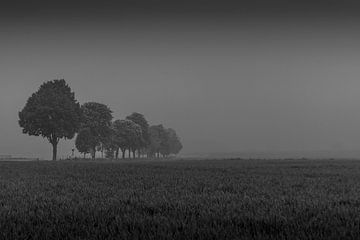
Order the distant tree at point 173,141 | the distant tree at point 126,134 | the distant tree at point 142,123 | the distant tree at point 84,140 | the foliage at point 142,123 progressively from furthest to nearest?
1. the distant tree at point 173,141
2. the foliage at point 142,123
3. the distant tree at point 142,123
4. the distant tree at point 126,134
5. the distant tree at point 84,140

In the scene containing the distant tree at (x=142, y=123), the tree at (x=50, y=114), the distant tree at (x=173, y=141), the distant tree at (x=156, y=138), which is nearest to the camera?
the tree at (x=50, y=114)

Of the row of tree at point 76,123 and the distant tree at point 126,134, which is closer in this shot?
the row of tree at point 76,123

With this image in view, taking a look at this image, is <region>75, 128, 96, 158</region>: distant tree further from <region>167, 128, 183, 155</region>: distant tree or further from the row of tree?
<region>167, 128, 183, 155</region>: distant tree

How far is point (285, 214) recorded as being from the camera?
10766 millimetres

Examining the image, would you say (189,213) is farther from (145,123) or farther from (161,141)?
(161,141)

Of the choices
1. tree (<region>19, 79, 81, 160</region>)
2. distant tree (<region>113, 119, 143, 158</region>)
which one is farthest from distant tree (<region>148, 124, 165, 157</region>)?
tree (<region>19, 79, 81, 160</region>)

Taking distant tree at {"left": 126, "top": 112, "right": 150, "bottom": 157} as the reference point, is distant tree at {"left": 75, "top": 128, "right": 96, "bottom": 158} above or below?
below

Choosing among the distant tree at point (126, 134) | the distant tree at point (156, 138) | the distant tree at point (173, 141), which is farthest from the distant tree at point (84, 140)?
the distant tree at point (173, 141)

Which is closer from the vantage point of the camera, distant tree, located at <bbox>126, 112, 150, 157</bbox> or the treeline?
the treeline

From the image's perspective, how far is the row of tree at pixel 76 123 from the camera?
79875 mm

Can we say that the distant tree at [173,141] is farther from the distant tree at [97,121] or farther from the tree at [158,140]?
the distant tree at [97,121]

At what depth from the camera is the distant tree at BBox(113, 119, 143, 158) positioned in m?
116

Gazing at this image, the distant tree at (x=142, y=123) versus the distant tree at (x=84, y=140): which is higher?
the distant tree at (x=142, y=123)

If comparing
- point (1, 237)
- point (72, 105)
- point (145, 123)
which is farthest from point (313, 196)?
point (145, 123)
